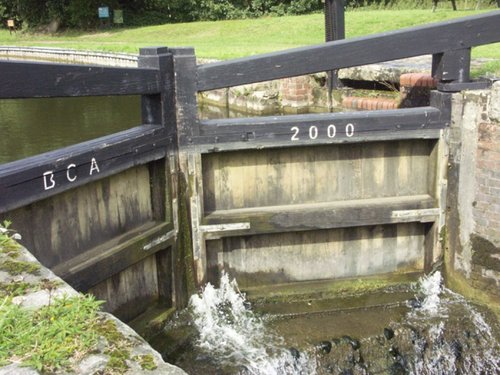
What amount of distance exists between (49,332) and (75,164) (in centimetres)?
226

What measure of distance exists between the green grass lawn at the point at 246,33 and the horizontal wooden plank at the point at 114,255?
1225 centimetres

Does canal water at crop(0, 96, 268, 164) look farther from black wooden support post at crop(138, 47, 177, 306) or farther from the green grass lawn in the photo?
black wooden support post at crop(138, 47, 177, 306)

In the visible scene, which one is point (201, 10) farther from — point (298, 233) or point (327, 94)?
point (298, 233)

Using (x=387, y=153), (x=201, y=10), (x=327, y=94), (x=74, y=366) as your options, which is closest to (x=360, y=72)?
(x=327, y=94)

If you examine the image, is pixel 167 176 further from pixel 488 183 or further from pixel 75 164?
pixel 488 183

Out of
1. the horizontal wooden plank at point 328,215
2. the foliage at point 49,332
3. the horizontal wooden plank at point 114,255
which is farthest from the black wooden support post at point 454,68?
the foliage at point 49,332

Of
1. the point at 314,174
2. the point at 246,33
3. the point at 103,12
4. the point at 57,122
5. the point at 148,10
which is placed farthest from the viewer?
the point at 148,10

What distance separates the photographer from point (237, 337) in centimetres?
487

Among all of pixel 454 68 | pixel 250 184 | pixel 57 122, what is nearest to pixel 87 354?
pixel 250 184

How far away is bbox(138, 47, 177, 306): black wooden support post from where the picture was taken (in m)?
4.75

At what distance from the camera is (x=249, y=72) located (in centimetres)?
493

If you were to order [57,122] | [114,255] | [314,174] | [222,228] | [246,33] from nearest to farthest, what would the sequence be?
1. [114,255]
2. [222,228]
3. [314,174]
4. [57,122]
5. [246,33]

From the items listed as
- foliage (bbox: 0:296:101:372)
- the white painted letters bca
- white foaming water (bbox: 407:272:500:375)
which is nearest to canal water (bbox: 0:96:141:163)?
the white painted letters bca

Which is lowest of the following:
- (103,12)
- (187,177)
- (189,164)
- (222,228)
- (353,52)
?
Answer: (222,228)
